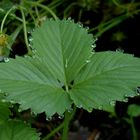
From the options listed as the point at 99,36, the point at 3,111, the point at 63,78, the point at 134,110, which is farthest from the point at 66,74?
the point at 99,36

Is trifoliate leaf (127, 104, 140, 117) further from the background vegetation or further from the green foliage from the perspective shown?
the green foliage

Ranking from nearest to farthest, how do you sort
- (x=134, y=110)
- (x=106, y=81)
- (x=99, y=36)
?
1. (x=106, y=81)
2. (x=134, y=110)
3. (x=99, y=36)

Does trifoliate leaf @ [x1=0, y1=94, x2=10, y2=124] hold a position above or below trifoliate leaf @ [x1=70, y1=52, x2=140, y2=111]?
below

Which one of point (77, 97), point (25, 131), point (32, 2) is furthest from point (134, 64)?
point (32, 2)

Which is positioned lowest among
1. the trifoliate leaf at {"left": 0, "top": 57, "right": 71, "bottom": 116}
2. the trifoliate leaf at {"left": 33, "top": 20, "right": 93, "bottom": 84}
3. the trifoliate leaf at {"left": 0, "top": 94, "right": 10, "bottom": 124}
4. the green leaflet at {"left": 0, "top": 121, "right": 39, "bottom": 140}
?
the green leaflet at {"left": 0, "top": 121, "right": 39, "bottom": 140}

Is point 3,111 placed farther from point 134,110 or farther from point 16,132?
point 134,110

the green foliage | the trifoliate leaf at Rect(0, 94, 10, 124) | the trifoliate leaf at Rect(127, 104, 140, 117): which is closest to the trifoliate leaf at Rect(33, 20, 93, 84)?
the green foliage

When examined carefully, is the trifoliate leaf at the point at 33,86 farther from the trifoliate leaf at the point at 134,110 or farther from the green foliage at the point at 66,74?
the trifoliate leaf at the point at 134,110
